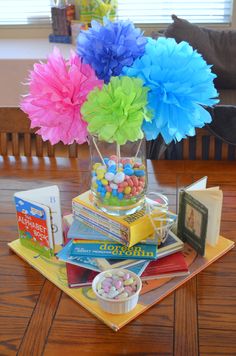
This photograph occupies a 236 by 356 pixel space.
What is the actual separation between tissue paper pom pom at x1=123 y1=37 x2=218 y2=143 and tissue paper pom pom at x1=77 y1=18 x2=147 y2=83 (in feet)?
0.06

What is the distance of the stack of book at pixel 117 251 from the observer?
997mm

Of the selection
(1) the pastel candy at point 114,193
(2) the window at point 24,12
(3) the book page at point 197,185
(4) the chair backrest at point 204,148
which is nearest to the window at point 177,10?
(2) the window at point 24,12

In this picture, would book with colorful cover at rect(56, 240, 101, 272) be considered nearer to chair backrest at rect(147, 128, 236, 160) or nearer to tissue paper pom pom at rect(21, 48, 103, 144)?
tissue paper pom pom at rect(21, 48, 103, 144)

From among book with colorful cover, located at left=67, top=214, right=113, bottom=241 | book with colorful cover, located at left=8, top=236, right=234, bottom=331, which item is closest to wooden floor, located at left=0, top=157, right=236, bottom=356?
book with colorful cover, located at left=8, top=236, right=234, bottom=331

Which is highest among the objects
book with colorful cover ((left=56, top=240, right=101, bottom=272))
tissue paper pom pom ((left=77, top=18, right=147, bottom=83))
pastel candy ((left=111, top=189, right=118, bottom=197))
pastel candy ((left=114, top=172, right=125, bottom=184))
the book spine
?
tissue paper pom pom ((left=77, top=18, right=147, bottom=83))

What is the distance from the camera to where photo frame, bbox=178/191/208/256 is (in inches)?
40.3

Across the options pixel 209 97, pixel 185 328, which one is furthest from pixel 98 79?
pixel 185 328

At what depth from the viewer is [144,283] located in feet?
3.20

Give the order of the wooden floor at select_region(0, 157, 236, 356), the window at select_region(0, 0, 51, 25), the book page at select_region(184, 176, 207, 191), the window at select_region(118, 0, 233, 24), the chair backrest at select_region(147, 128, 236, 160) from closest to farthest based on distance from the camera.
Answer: the wooden floor at select_region(0, 157, 236, 356) → the book page at select_region(184, 176, 207, 191) → the chair backrest at select_region(147, 128, 236, 160) → the window at select_region(118, 0, 233, 24) → the window at select_region(0, 0, 51, 25)

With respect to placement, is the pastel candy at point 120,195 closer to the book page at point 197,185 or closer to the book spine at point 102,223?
the book spine at point 102,223

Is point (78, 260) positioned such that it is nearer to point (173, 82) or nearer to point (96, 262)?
point (96, 262)

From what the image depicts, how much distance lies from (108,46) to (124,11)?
8.56 ft

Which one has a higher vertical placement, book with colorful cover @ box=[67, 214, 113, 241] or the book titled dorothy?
book with colorful cover @ box=[67, 214, 113, 241]

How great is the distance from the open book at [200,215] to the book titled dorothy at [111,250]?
0.35 feet
